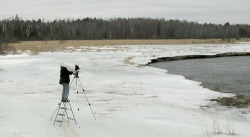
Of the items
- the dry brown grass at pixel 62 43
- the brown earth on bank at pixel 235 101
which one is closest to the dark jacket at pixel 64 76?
the brown earth on bank at pixel 235 101

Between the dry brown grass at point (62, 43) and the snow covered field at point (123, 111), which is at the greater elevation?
the dry brown grass at point (62, 43)

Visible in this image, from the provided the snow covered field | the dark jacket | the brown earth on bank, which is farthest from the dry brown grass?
the dark jacket

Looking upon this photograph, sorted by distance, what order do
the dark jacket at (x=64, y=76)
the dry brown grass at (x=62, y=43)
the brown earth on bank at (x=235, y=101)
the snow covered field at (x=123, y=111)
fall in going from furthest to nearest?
the dry brown grass at (x=62, y=43) < the brown earth on bank at (x=235, y=101) < the dark jacket at (x=64, y=76) < the snow covered field at (x=123, y=111)

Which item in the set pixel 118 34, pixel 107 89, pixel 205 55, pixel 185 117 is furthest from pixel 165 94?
pixel 118 34

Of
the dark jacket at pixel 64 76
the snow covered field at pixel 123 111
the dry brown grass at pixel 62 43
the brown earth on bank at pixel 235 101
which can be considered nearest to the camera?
the snow covered field at pixel 123 111

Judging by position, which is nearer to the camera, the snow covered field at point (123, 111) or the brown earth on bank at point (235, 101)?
the snow covered field at point (123, 111)

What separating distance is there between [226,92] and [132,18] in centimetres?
16615

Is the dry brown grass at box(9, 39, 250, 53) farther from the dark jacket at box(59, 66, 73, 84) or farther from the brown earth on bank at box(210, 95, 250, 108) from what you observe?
the dark jacket at box(59, 66, 73, 84)

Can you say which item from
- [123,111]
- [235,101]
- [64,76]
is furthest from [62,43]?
[64,76]

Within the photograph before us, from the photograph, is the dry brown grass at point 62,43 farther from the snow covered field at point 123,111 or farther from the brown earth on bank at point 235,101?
the brown earth on bank at point 235,101

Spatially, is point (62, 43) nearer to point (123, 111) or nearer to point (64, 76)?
point (123, 111)

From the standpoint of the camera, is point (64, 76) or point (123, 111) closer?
point (64, 76)

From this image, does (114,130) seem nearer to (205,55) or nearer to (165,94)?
(165,94)

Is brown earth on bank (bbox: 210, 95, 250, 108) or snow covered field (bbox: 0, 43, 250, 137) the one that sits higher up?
snow covered field (bbox: 0, 43, 250, 137)
